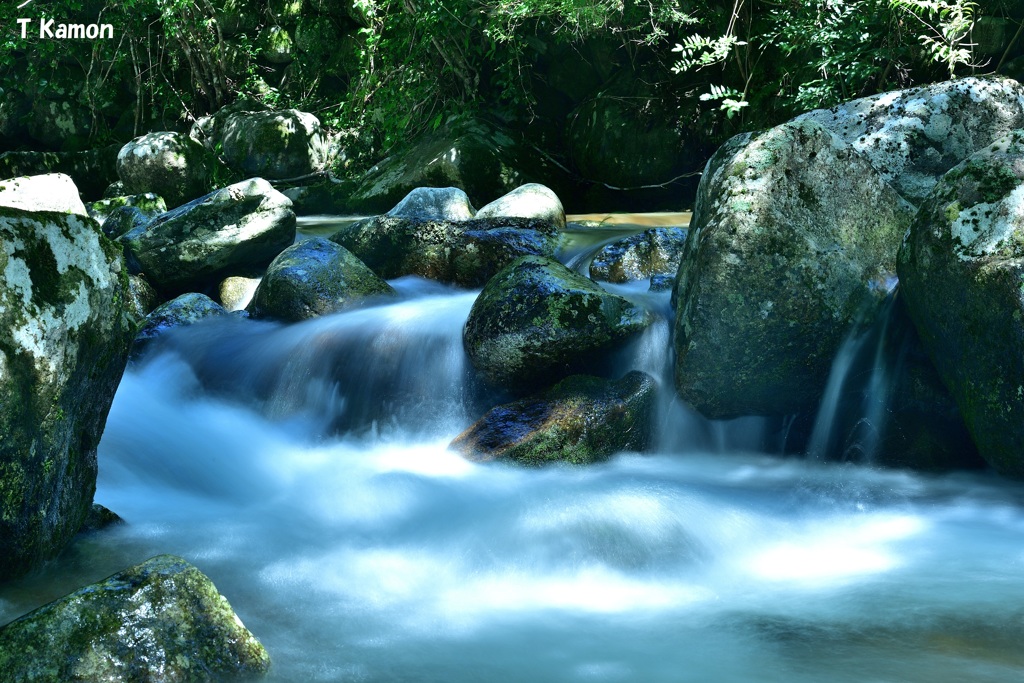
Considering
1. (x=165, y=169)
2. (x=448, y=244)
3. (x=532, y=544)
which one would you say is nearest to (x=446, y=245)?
(x=448, y=244)

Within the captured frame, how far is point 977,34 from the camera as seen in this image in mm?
8398

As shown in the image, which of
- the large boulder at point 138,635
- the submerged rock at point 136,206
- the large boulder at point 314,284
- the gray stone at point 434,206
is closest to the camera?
the large boulder at point 138,635

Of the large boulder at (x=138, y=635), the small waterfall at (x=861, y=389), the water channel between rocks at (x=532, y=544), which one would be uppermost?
the small waterfall at (x=861, y=389)

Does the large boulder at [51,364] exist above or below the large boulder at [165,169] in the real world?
below

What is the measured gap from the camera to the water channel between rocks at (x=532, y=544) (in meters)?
2.53

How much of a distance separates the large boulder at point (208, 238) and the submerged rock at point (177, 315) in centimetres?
74

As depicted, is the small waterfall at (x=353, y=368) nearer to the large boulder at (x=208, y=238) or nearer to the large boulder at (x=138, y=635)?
the large boulder at (x=208, y=238)

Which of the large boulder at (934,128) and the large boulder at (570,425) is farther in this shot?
the large boulder at (934,128)

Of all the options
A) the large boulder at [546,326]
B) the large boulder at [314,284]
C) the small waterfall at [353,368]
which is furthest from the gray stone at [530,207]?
the large boulder at [546,326]

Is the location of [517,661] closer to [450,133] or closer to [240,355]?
[240,355]

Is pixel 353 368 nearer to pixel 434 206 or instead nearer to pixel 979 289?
pixel 979 289

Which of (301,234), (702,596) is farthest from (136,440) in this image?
(301,234)

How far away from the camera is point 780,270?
13.7ft

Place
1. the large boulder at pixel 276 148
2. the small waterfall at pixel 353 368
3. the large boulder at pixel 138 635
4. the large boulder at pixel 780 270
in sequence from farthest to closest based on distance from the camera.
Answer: the large boulder at pixel 276 148
the small waterfall at pixel 353 368
the large boulder at pixel 780 270
the large boulder at pixel 138 635
